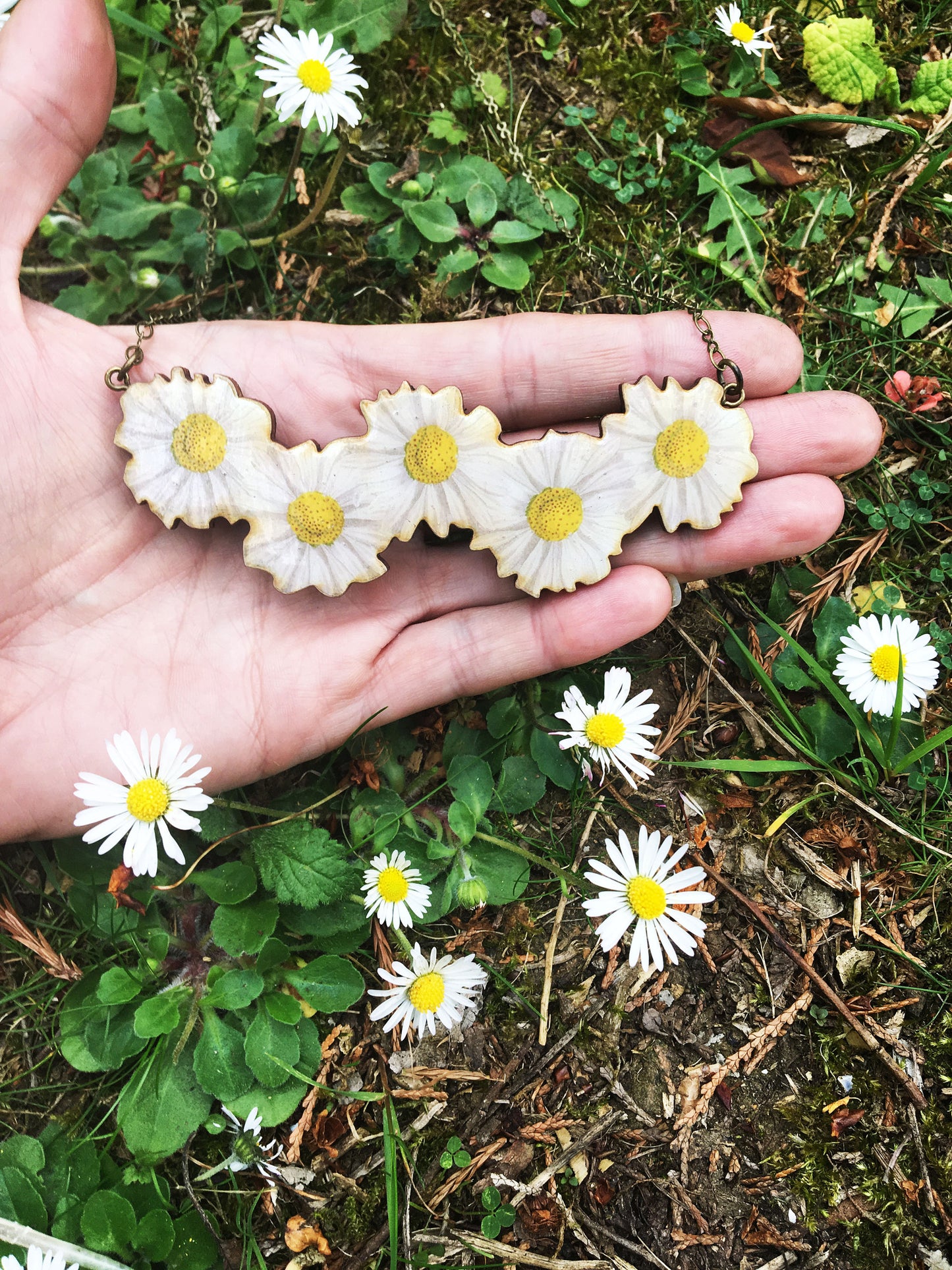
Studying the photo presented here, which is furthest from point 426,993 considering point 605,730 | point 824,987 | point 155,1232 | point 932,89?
point 932,89

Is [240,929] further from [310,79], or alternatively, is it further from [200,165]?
[310,79]

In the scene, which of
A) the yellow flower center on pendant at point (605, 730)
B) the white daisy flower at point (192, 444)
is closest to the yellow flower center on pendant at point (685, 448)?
the yellow flower center on pendant at point (605, 730)

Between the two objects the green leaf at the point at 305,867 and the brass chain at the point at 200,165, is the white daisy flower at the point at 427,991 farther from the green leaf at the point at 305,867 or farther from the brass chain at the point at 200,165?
the brass chain at the point at 200,165

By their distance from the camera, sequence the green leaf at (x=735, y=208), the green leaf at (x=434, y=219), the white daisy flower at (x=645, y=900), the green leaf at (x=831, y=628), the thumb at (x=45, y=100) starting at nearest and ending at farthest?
the thumb at (x=45, y=100), the white daisy flower at (x=645, y=900), the green leaf at (x=831, y=628), the green leaf at (x=434, y=219), the green leaf at (x=735, y=208)

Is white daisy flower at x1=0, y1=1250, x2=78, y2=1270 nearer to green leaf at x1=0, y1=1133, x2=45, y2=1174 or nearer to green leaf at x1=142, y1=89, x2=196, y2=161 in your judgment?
green leaf at x1=0, y1=1133, x2=45, y2=1174

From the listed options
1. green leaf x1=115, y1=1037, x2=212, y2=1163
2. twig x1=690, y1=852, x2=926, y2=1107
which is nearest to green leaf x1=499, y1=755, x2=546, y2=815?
twig x1=690, y1=852, x2=926, y2=1107
